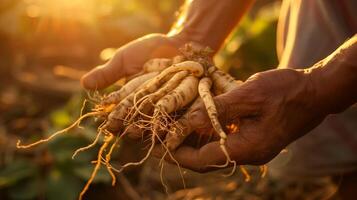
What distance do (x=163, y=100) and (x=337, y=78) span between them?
0.64 metres

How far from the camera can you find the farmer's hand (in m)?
2.46

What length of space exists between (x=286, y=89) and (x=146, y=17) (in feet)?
16.1

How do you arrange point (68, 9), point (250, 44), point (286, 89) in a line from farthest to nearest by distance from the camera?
point (68, 9) → point (250, 44) → point (286, 89)

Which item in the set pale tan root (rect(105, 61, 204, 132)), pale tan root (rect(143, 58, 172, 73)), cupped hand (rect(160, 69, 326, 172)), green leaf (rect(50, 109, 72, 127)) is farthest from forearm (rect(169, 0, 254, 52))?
green leaf (rect(50, 109, 72, 127))

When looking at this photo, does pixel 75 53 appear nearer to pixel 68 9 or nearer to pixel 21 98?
pixel 68 9

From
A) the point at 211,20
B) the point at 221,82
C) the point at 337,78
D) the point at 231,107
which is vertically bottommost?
the point at 337,78

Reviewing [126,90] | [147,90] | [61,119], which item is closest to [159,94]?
[147,90]

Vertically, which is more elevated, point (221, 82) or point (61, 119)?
point (61, 119)

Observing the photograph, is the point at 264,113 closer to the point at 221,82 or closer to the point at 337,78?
the point at 337,78

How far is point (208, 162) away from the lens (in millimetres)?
1836

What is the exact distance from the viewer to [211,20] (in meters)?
2.53

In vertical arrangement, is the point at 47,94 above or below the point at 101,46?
below

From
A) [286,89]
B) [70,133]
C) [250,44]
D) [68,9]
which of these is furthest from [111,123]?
[68,9]

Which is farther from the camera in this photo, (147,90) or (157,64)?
(157,64)
